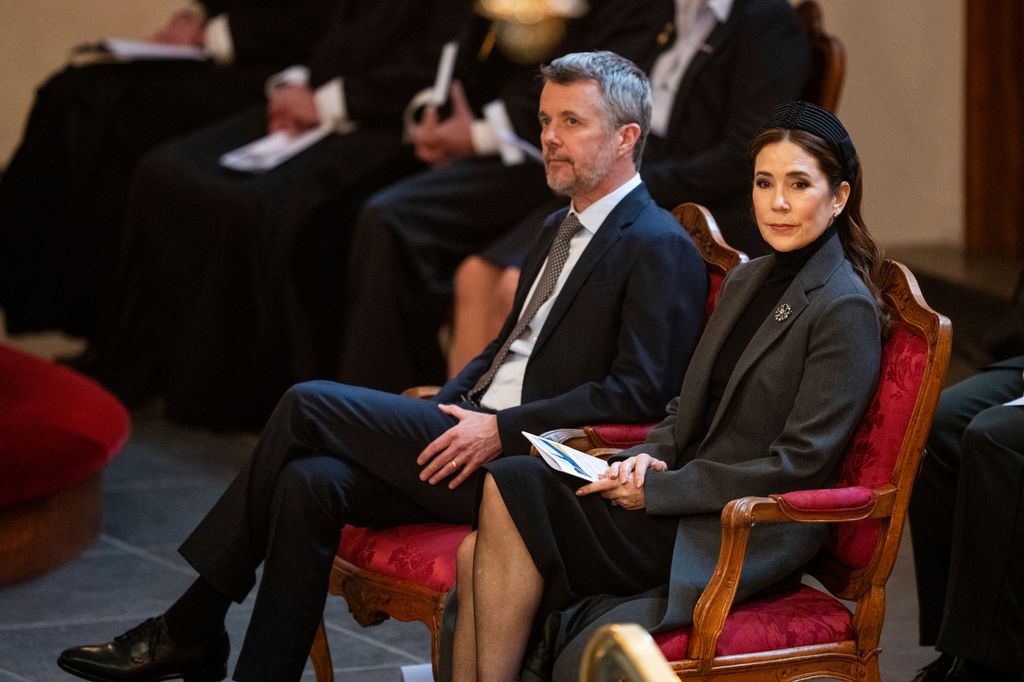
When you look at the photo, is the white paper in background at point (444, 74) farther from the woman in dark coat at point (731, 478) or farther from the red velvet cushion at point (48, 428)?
the woman in dark coat at point (731, 478)

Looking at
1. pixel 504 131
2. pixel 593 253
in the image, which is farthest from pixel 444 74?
pixel 593 253

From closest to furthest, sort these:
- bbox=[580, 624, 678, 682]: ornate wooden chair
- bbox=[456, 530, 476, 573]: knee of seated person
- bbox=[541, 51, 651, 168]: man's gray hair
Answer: bbox=[580, 624, 678, 682]: ornate wooden chair, bbox=[456, 530, 476, 573]: knee of seated person, bbox=[541, 51, 651, 168]: man's gray hair

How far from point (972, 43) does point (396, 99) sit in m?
2.50

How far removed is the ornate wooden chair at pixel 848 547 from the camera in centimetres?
244

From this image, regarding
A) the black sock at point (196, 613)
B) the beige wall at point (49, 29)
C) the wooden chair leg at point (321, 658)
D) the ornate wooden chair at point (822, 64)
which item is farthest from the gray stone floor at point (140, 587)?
the beige wall at point (49, 29)

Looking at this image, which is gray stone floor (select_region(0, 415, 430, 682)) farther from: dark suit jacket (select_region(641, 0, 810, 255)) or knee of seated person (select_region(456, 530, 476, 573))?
dark suit jacket (select_region(641, 0, 810, 255))

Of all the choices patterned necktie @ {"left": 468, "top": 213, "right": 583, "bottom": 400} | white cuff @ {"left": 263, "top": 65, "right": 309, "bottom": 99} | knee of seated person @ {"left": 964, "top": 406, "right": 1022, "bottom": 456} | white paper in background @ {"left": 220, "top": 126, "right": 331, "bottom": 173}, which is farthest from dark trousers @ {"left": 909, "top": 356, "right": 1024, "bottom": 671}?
white cuff @ {"left": 263, "top": 65, "right": 309, "bottom": 99}

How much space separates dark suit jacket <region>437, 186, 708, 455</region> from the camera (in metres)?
3.02

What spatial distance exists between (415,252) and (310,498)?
192 centimetres

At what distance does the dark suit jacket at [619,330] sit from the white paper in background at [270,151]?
2418 millimetres

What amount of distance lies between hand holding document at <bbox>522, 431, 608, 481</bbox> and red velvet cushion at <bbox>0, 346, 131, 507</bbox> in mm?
1692

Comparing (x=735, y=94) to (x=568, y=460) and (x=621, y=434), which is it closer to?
(x=621, y=434)

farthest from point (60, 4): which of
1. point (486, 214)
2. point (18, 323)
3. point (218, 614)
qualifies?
point (218, 614)

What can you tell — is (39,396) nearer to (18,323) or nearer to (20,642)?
(20,642)
